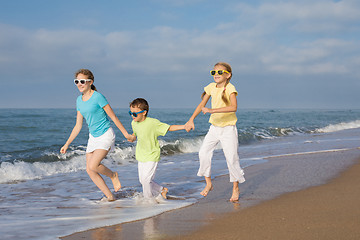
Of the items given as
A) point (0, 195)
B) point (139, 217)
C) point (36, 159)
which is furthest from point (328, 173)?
point (36, 159)

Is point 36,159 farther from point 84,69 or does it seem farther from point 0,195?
point 84,69

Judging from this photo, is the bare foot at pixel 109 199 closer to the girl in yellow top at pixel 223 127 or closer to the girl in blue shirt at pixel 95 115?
the girl in blue shirt at pixel 95 115

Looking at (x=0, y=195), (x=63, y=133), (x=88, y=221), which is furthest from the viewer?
(x=63, y=133)

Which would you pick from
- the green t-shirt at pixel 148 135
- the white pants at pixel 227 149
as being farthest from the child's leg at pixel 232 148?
the green t-shirt at pixel 148 135

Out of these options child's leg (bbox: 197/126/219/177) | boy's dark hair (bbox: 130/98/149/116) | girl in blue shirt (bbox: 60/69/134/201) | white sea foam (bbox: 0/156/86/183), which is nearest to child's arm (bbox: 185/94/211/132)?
child's leg (bbox: 197/126/219/177)

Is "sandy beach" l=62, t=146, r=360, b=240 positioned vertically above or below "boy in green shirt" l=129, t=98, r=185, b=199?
below

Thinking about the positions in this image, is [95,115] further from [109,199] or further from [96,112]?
[109,199]

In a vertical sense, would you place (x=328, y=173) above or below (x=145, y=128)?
below

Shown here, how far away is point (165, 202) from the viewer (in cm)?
540

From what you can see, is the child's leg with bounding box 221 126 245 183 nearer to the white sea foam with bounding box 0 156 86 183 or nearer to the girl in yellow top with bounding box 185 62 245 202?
the girl in yellow top with bounding box 185 62 245 202

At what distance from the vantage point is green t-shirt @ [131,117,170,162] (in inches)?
211

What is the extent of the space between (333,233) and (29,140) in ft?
54.3

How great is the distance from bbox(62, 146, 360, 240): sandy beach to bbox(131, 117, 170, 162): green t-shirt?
95 centimetres

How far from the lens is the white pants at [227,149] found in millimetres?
5383
